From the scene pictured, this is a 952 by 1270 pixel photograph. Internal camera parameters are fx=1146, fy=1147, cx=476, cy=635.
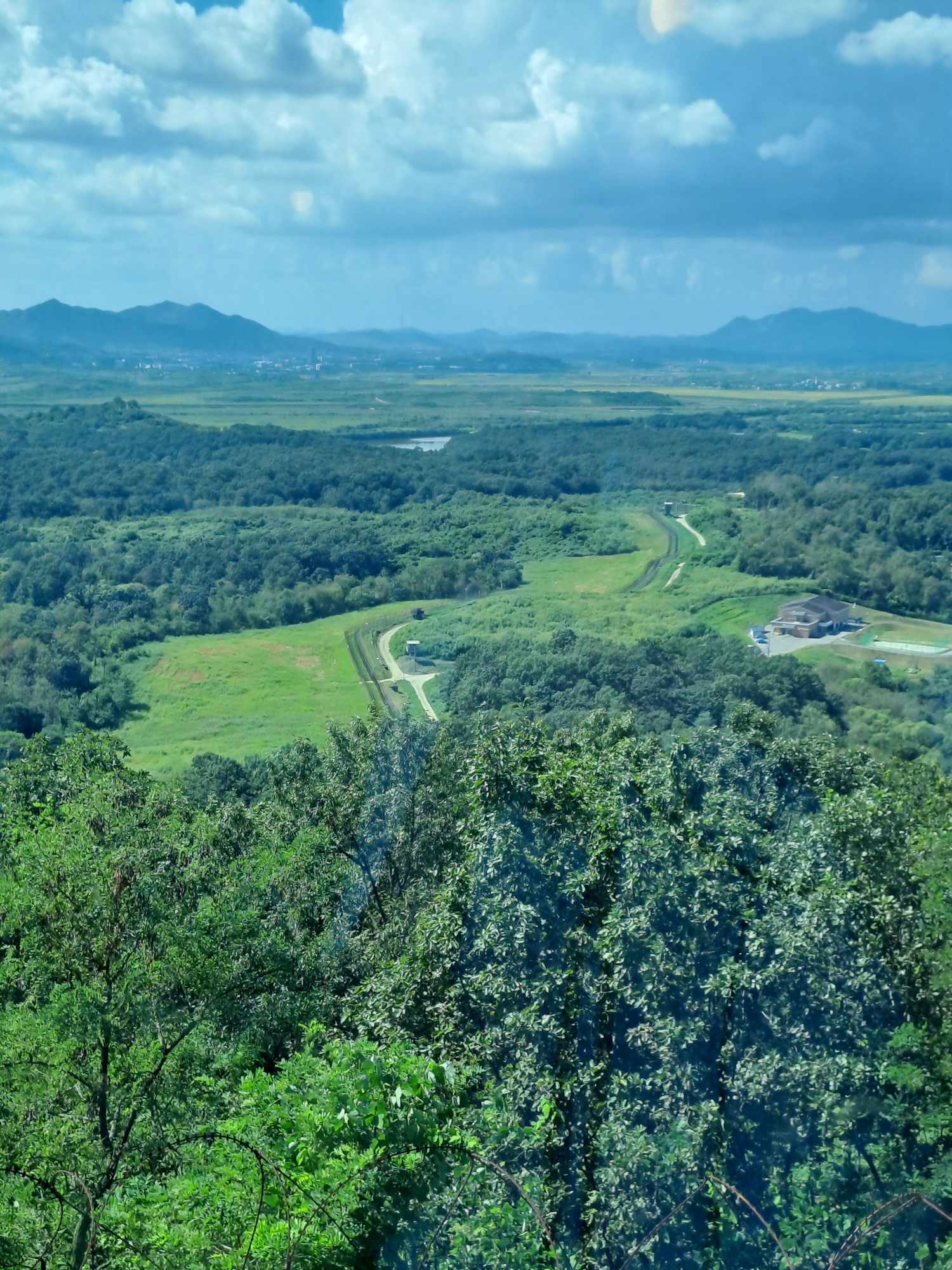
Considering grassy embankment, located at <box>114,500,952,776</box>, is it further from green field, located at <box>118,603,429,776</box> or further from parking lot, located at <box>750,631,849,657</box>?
parking lot, located at <box>750,631,849,657</box>

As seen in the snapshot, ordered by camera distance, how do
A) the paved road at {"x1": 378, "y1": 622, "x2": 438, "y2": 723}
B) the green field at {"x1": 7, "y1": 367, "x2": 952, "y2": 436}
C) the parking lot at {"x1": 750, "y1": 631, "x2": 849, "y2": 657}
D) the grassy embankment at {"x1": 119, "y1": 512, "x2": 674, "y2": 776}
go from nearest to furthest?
the paved road at {"x1": 378, "y1": 622, "x2": 438, "y2": 723}, the grassy embankment at {"x1": 119, "y1": 512, "x2": 674, "y2": 776}, the parking lot at {"x1": 750, "y1": 631, "x2": 849, "y2": 657}, the green field at {"x1": 7, "y1": 367, "x2": 952, "y2": 436}

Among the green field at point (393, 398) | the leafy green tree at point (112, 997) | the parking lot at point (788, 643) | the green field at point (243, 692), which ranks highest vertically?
the leafy green tree at point (112, 997)

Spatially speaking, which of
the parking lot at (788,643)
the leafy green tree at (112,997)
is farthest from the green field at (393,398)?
the leafy green tree at (112,997)

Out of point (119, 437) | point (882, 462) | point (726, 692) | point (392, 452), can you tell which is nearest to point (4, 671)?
point (726, 692)

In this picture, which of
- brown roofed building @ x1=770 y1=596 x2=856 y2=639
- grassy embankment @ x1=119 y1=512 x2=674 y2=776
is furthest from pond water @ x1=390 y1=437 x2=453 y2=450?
brown roofed building @ x1=770 y1=596 x2=856 y2=639

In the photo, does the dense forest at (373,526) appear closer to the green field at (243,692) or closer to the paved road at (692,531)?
the paved road at (692,531)

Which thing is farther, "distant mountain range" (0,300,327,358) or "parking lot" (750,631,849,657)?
"distant mountain range" (0,300,327,358)

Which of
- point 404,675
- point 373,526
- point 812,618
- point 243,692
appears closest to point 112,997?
point 404,675
